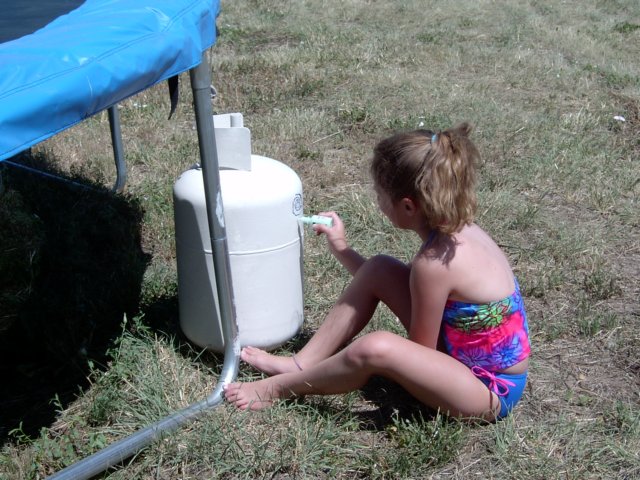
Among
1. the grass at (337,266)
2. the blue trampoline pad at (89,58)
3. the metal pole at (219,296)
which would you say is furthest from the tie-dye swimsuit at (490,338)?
the blue trampoline pad at (89,58)

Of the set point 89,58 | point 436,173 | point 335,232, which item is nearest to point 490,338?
point 436,173

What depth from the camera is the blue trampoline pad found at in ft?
3.97

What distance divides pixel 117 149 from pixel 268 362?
1701mm

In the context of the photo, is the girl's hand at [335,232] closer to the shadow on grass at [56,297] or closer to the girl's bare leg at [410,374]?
the girl's bare leg at [410,374]

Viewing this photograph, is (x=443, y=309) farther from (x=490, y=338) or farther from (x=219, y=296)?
(x=219, y=296)

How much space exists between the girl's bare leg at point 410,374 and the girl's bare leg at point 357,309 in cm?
14

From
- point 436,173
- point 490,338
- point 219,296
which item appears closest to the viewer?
point 436,173

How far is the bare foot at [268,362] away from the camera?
85.0 inches

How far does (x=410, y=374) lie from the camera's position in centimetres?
189

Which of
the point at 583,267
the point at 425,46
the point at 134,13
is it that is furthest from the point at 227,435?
the point at 425,46

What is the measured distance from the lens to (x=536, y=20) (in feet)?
23.9

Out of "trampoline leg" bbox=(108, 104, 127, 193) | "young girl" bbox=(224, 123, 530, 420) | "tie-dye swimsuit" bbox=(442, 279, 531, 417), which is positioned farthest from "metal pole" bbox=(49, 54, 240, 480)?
"trampoline leg" bbox=(108, 104, 127, 193)

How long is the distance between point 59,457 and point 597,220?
8.16ft

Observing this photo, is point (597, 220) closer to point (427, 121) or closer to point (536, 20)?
point (427, 121)
